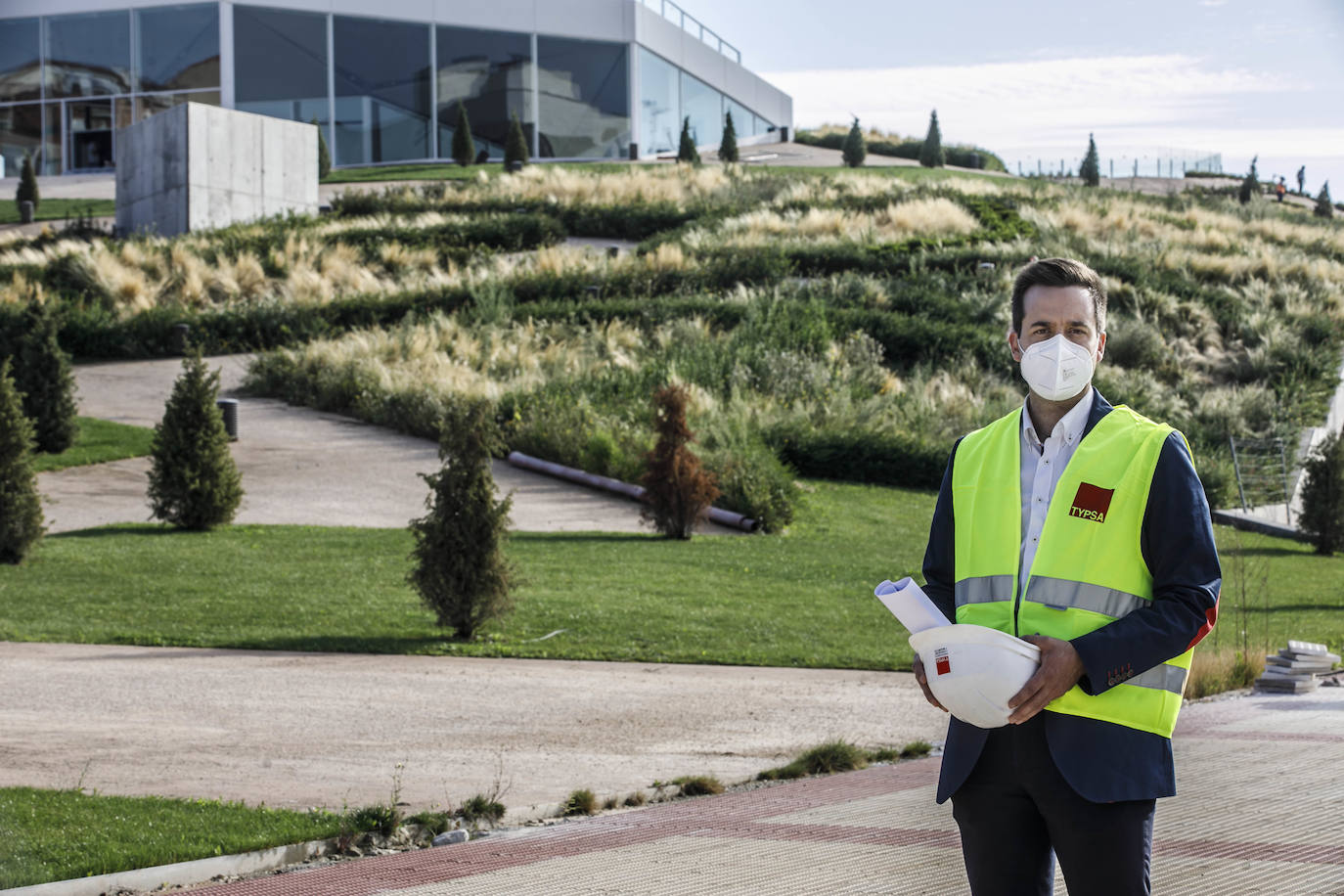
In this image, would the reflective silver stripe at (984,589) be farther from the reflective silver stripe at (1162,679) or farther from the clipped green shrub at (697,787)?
the clipped green shrub at (697,787)

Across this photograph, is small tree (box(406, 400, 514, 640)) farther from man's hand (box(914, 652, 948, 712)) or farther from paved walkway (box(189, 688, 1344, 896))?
man's hand (box(914, 652, 948, 712))

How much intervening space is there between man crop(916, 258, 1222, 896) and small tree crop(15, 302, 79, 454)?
1626 cm

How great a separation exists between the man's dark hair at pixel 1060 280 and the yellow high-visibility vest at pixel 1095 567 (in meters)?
0.25

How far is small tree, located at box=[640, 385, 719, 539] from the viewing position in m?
14.8

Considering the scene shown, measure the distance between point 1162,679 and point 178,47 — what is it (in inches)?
2005

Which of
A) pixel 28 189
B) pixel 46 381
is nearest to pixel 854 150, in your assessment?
pixel 28 189

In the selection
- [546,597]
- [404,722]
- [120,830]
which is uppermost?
[120,830]

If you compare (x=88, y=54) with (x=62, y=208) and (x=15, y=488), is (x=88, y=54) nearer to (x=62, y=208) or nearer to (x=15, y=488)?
(x=62, y=208)

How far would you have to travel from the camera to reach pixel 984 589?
9.55ft

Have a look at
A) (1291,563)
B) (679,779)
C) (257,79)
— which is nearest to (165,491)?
(679,779)

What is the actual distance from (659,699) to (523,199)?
32.1m

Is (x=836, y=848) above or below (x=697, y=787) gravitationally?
above

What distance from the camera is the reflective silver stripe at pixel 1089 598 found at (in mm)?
2740

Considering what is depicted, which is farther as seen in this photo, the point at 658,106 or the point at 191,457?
the point at 658,106
